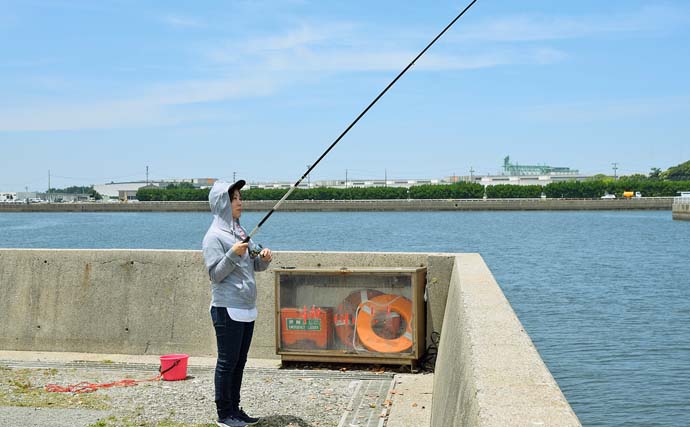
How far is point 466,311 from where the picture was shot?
5.11m

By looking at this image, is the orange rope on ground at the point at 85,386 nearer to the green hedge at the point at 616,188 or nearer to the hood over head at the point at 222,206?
the hood over head at the point at 222,206

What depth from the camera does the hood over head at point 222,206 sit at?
19.5ft

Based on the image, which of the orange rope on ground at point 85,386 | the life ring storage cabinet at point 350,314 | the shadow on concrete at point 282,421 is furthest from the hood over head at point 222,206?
the life ring storage cabinet at point 350,314

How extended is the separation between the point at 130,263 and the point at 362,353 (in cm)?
265

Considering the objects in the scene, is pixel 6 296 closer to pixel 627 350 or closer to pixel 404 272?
pixel 404 272

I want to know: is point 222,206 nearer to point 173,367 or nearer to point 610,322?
point 173,367

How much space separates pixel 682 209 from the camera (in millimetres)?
104688

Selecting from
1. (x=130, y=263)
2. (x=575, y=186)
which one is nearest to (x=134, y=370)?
(x=130, y=263)

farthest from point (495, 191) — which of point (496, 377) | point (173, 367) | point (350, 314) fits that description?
point (496, 377)

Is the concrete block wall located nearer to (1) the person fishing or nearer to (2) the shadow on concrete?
(1) the person fishing

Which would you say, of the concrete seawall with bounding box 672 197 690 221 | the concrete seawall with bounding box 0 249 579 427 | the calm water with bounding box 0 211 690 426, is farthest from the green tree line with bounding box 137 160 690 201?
the concrete seawall with bounding box 0 249 579 427

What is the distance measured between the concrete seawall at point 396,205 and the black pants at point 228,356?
6058 inches

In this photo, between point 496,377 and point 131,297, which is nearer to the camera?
point 496,377

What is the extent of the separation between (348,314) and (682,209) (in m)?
104
